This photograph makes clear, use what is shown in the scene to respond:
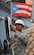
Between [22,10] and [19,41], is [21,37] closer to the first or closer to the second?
[19,41]

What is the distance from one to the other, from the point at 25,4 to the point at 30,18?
30cm

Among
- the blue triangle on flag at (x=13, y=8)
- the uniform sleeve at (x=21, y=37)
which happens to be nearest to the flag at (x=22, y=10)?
the blue triangle on flag at (x=13, y=8)

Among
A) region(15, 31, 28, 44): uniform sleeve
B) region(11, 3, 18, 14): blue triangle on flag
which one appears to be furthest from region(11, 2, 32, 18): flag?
region(15, 31, 28, 44): uniform sleeve

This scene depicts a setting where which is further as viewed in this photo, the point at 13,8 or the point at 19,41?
the point at 13,8

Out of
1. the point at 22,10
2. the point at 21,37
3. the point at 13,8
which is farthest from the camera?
the point at 22,10

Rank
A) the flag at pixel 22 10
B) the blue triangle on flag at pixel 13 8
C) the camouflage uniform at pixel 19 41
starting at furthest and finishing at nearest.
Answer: the flag at pixel 22 10 → the blue triangle on flag at pixel 13 8 → the camouflage uniform at pixel 19 41

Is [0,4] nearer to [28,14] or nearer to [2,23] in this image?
[2,23]

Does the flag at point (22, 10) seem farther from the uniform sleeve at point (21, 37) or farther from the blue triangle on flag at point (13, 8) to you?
the uniform sleeve at point (21, 37)

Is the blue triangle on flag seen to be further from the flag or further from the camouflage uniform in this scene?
the camouflage uniform

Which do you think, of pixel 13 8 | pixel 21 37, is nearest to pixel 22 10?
pixel 13 8

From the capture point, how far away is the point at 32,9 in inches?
131

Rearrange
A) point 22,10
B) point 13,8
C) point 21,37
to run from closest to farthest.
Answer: point 21,37, point 13,8, point 22,10

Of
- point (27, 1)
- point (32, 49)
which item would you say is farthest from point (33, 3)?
point (32, 49)

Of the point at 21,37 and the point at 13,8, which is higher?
the point at 13,8
